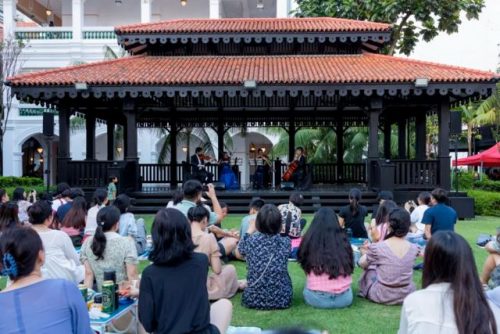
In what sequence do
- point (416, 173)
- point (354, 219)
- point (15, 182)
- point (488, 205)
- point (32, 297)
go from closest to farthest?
point (32, 297) → point (354, 219) → point (416, 173) → point (488, 205) → point (15, 182)

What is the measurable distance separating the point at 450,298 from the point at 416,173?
47.5 feet

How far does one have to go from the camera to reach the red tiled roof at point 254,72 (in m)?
16.2

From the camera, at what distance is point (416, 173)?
16.9m

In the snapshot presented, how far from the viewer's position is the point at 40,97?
→ 55.2ft

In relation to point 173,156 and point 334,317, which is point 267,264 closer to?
point 334,317

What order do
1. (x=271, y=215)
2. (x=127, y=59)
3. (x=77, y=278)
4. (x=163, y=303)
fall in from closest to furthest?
(x=163, y=303) < (x=77, y=278) < (x=271, y=215) < (x=127, y=59)

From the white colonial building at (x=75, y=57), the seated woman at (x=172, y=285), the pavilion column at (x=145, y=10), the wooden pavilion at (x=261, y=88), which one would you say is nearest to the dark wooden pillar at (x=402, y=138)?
the wooden pavilion at (x=261, y=88)

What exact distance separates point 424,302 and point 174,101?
18.3 meters

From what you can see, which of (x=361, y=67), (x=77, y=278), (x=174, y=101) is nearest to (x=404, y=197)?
(x=361, y=67)

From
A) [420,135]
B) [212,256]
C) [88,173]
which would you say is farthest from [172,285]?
[420,135]

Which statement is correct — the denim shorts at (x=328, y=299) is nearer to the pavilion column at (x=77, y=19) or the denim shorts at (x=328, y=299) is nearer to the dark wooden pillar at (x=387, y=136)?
the dark wooden pillar at (x=387, y=136)

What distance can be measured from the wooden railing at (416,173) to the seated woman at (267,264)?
1121 cm

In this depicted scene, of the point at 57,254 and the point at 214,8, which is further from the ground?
the point at 214,8

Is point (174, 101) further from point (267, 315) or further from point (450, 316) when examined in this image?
point (450, 316)
